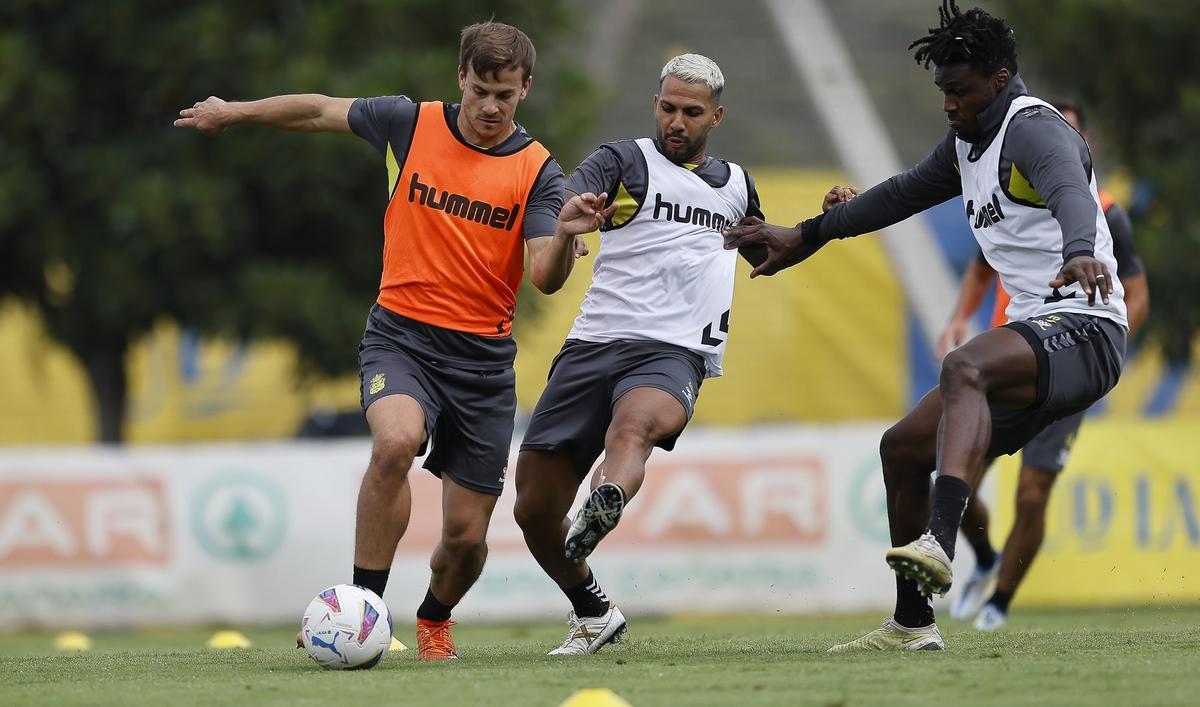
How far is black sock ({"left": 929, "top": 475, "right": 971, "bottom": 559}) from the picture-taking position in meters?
6.30

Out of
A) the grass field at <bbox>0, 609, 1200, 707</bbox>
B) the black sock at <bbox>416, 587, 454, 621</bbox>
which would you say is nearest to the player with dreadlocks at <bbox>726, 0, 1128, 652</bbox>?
the grass field at <bbox>0, 609, 1200, 707</bbox>

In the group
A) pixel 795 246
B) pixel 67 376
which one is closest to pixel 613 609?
pixel 795 246

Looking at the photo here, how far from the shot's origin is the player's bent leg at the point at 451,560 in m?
7.54

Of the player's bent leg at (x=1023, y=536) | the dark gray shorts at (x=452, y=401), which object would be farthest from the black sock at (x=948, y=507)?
the player's bent leg at (x=1023, y=536)

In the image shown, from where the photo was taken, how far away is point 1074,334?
664 cm

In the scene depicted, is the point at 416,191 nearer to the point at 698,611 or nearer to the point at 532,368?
the point at 698,611

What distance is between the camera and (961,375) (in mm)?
6531

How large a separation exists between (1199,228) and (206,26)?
9.58 m

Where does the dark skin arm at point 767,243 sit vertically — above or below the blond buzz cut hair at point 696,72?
below

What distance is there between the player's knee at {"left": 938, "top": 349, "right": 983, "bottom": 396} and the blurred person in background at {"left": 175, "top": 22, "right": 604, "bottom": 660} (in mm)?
1682

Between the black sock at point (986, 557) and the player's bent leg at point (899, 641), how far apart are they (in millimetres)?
3479

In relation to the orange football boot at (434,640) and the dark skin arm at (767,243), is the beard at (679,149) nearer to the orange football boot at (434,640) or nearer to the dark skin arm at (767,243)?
the dark skin arm at (767,243)

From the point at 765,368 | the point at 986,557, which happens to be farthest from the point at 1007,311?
the point at 765,368

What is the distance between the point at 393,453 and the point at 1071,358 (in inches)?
106
